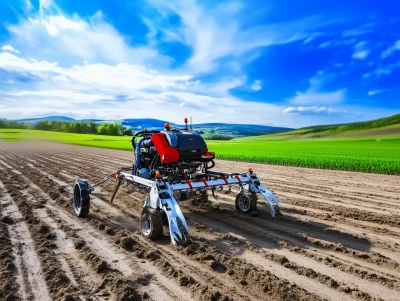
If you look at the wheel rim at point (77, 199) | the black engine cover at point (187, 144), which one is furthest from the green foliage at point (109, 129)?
the black engine cover at point (187, 144)

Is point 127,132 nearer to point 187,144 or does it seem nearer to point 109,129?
point 109,129

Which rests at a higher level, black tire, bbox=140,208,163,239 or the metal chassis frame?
the metal chassis frame

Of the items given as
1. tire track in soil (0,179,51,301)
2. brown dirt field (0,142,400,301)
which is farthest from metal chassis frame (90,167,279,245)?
tire track in soil (0,179,51,301)

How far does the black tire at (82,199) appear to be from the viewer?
22.4ft

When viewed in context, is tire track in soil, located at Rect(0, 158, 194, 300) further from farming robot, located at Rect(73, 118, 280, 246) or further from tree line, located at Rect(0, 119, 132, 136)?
tree line, located at Rect(0, 119, 132, 136)

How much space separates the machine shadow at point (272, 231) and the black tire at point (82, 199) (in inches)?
82.0

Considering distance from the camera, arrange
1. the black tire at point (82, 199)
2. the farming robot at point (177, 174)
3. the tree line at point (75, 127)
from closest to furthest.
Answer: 1. the farming robot at point (177, 174)
2. the black tire at point (82, 199)
3. the tree line at point (75, 127)

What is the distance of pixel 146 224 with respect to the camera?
559 cm

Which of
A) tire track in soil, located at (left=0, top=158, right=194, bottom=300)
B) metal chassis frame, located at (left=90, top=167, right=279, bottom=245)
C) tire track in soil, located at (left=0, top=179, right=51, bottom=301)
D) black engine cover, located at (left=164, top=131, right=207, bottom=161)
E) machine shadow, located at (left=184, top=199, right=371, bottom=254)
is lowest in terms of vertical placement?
tire track in soil, located at (left=0, top=179, right=51, bottom=301)

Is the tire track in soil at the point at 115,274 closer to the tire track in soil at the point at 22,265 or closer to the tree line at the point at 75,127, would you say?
the tire track in soil at the point at 22,265

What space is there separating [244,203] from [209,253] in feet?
8.47

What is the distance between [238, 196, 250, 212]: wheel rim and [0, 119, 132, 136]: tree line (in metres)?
72.7

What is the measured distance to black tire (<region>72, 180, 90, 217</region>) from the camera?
682 centimetres

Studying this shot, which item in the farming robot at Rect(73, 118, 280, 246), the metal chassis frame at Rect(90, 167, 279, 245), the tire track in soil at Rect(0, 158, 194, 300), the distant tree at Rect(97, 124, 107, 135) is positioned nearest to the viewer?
the tire track in soil at Rect(0, 158, 194, 300)
